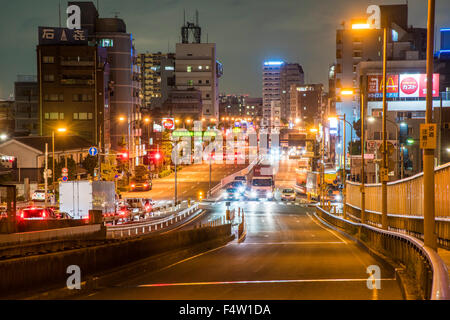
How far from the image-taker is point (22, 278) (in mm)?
13594

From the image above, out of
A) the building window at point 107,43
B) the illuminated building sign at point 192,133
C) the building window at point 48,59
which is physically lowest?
the illuminated building sign at point 192,133

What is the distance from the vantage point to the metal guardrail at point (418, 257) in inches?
356

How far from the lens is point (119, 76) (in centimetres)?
10619

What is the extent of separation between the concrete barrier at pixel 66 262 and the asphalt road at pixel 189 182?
5406 cm

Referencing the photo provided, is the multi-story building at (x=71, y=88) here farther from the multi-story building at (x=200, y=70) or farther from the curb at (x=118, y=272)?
the multi-story building at (x=200, y=70)

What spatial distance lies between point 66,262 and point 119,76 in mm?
93663

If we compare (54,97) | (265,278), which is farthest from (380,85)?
(265,278)

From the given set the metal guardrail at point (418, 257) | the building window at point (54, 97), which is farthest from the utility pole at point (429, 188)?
the building window at point (54, 97)

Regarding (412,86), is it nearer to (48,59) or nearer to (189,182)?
(189,182)

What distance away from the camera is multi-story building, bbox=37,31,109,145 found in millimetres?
97625

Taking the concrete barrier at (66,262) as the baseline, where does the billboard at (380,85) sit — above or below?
above

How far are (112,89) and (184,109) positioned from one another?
73372 mm
